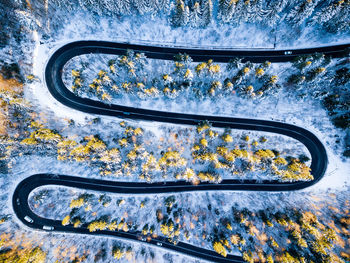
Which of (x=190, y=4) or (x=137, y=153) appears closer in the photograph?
(x=190, y=4)

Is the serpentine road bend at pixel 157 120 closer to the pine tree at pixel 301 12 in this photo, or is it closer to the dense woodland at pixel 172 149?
the dense woodland at pixel 172 149

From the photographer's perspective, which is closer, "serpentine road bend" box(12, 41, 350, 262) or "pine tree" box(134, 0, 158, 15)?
"pine tree" box(134, 0, 158, 15)

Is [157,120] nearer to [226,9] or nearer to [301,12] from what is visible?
[226,9]

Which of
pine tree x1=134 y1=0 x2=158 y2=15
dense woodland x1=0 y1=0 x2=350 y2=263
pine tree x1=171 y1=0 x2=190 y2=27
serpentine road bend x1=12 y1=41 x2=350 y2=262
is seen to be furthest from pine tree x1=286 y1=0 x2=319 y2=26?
pine tree x1=134 y1=0 x2=158 y2=15

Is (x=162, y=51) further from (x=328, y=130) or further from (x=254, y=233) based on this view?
(x=254, y=233)

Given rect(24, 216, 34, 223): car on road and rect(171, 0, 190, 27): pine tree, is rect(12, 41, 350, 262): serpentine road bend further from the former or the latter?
rect(171, 0, 190, 27): pine tree

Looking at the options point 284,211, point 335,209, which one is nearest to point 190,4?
point 284,211

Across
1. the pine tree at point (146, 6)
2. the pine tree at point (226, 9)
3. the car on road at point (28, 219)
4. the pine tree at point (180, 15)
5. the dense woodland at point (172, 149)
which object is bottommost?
the car on road at point (28, 219)

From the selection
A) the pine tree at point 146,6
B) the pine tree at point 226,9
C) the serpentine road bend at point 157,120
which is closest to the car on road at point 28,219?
the serpentine road bend at point 157,120
